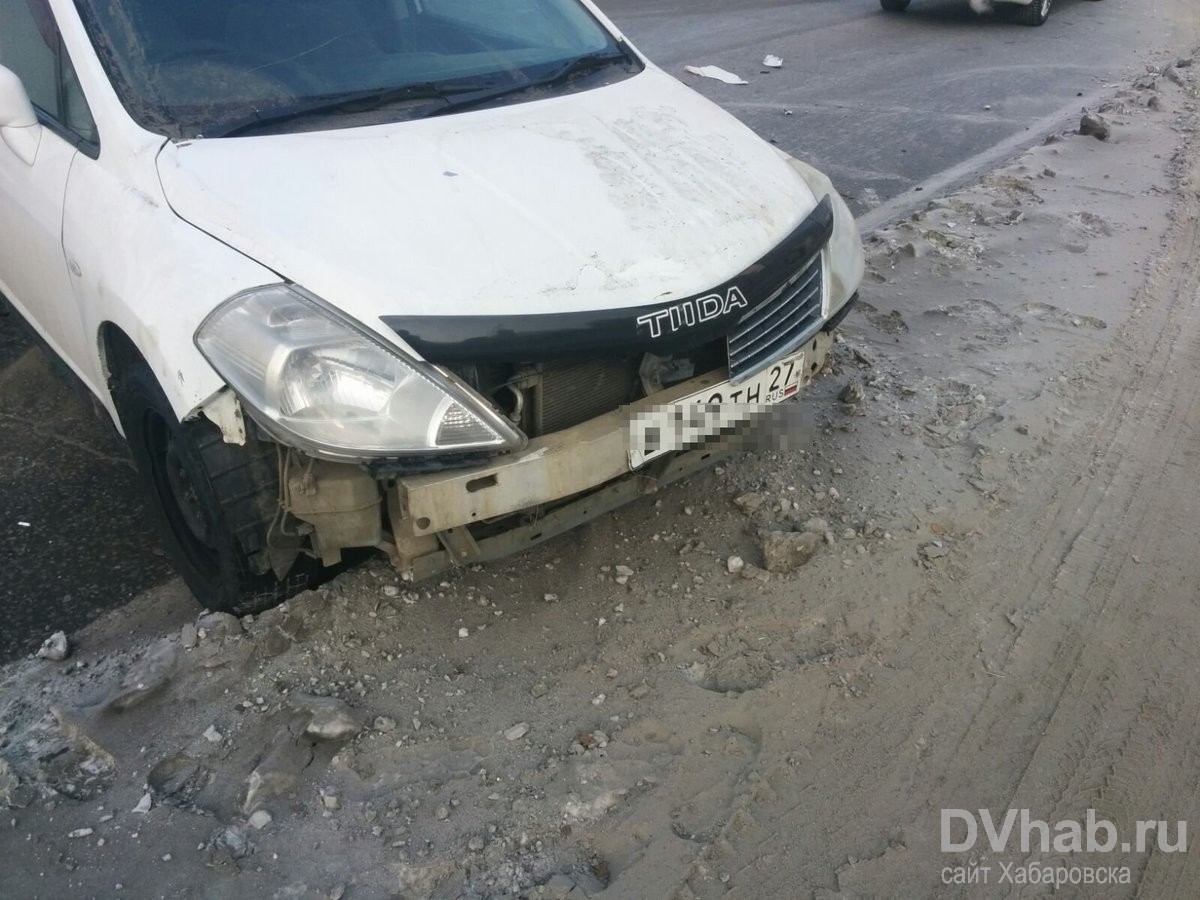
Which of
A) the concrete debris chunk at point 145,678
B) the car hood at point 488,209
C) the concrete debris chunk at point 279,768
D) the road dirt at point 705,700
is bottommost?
the road dirt at point 705,700

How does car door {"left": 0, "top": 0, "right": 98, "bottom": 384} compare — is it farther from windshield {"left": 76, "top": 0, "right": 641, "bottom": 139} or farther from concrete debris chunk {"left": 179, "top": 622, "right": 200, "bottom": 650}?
concrete debris chunk {"left": 179, "top": 622, "right": 200, "bottom": 650}

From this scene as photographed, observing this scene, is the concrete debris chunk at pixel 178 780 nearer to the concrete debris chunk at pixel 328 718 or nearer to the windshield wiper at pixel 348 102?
the concrete debris chunk at pixel 328 718

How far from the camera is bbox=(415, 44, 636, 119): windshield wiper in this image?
9.95ft

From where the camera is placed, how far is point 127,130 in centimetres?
270

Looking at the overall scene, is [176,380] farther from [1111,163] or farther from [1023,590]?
[1111,163]

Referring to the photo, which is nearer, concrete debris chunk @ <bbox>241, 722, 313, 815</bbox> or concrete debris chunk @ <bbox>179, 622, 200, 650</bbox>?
concrete debris chunk @ <bbox>241, 722, 313, 815</bbox>

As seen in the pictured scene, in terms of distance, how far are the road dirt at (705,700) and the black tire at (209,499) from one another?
134 millimetres

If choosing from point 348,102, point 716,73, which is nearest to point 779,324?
A: point 348,102

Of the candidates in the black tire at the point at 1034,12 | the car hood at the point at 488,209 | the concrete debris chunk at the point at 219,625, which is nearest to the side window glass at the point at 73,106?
→ the car hood at the point at 488,209

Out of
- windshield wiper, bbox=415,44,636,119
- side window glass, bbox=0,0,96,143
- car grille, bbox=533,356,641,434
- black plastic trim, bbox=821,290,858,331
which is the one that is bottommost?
black plastic trim, bbox=821,290,858,331

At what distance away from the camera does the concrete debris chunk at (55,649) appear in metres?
2.81

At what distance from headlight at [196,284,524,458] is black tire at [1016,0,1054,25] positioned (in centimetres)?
1183

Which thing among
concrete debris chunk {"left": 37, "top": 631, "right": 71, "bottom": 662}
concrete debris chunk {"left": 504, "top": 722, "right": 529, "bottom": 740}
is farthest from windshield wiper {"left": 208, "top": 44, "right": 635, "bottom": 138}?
concrete debris chunk {"left": 504, "top": 722, "right": 529, "bottom": 740}

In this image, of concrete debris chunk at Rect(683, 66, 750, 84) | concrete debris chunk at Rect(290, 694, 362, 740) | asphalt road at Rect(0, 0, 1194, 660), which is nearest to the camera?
concrete debris chunk at Rect(290, 694, 362, 740)
